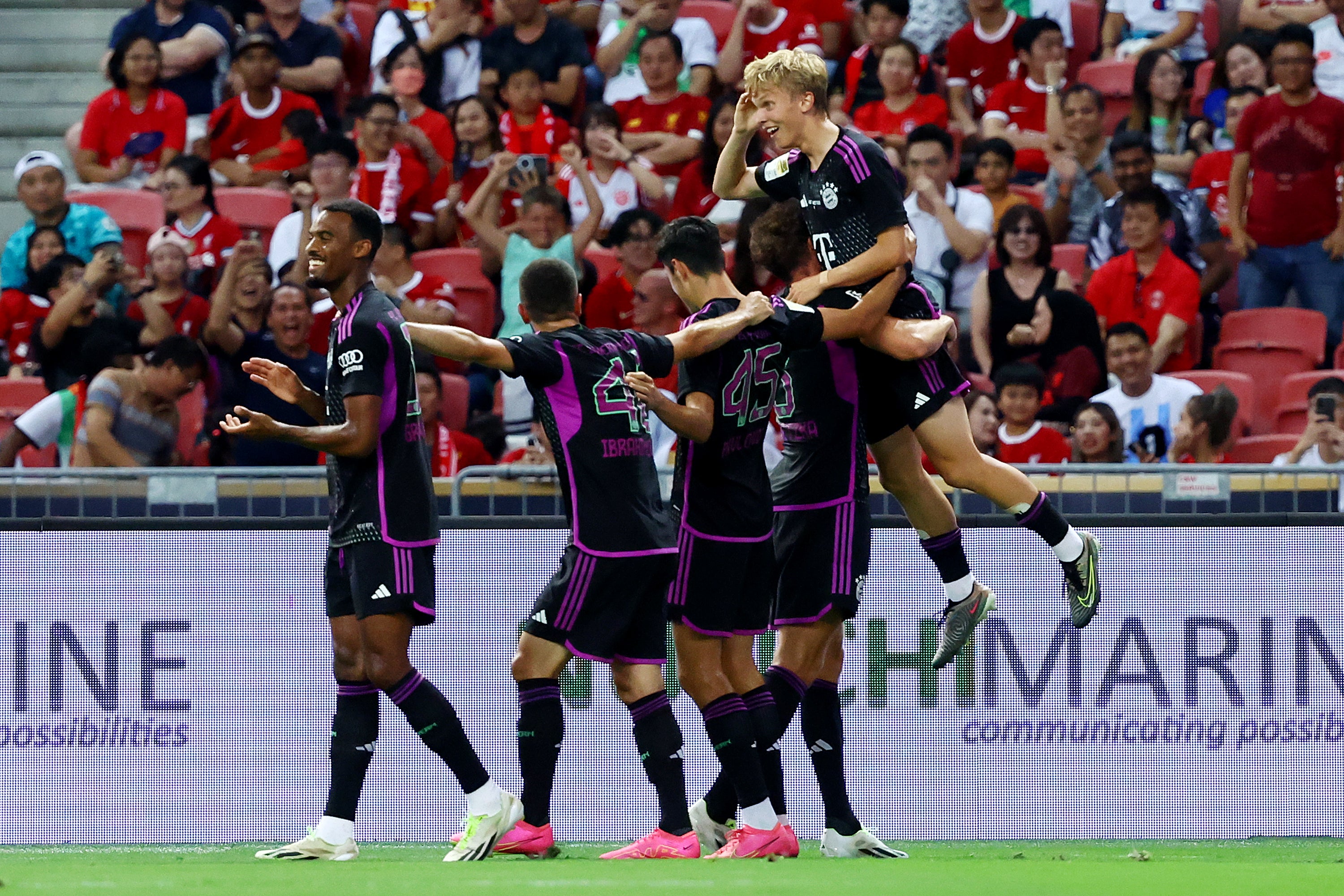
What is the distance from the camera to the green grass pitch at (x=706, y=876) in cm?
517

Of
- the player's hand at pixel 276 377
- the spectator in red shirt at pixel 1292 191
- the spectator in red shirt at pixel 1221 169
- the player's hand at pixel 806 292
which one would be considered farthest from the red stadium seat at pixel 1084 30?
the player's hand at pixel 276 377

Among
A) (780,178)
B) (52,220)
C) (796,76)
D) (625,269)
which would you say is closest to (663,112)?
(625,269)

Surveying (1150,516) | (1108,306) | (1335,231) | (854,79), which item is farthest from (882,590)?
(854,79)

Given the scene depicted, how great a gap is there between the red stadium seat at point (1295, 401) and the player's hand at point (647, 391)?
5.60m

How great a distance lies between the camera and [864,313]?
22.7 ft

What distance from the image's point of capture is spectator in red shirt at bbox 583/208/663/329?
11.5m

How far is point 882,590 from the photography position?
8.59 metres

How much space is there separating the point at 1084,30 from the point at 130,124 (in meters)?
7.03

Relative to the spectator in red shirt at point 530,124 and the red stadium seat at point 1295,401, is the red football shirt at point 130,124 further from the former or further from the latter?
the red stadium seat at point 1295,401

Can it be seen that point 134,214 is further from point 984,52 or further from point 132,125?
point 984,52

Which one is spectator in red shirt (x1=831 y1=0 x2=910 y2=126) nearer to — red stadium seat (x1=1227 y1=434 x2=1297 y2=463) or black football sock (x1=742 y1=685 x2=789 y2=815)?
red stadium seat (x1=1227 y1=434 x2=1297 y2=463)

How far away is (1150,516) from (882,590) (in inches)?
48.6

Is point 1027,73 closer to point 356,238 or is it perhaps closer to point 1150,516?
point 1150,516

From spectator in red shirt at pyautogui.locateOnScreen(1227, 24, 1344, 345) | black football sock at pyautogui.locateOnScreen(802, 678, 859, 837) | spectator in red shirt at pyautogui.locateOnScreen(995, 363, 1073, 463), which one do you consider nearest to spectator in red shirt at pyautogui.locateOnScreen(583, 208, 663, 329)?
spectator in red shirt at pyautogui.locateOnScreen(995, 363, 1073, 463)
